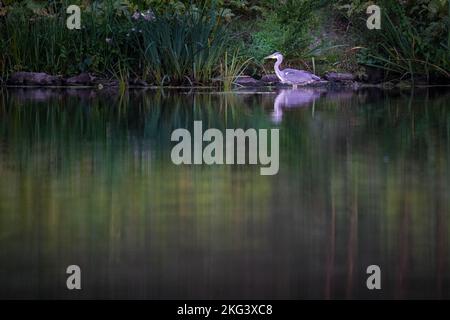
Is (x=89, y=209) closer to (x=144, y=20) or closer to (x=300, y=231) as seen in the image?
(x=300, y=231)

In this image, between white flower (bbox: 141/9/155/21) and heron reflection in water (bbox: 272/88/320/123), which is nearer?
heron reflection in water (bbox: 272/88/320/123)

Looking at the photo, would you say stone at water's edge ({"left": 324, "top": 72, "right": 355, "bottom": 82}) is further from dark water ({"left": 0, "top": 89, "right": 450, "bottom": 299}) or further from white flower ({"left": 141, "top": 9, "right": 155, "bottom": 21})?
dark water ({"left": 0, "top": 89, "right": 450, "bottom": 299})

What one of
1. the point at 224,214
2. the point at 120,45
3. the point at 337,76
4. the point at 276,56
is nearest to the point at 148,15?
the point at 120,45

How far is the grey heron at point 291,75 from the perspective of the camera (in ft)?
51.1

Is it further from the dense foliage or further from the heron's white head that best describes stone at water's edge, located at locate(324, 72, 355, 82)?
the heron's white head

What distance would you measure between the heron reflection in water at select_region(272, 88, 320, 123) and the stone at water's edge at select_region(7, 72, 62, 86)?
3.24 meters

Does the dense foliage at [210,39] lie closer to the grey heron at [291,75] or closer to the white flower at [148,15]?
the white flower at [148,15]

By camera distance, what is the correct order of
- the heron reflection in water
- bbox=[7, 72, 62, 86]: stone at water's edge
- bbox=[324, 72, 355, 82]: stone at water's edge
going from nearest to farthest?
1. the heron reflection in water
2. bbox=[7, 72, 62, 86]: stone at water's edge
3. bbox=[324, 72, 355, 82]: stone at water's edge

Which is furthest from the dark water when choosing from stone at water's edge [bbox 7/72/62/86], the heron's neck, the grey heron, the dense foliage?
stone at water's edge [bbox 7/72/62/86]

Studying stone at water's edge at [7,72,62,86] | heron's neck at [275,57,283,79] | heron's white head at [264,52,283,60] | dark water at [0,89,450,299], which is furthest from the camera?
stone at water's edge at [7,72,62,86]

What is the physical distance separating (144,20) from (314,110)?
4.08m

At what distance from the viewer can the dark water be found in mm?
4773

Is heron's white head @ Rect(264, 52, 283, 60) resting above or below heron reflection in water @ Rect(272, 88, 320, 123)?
above


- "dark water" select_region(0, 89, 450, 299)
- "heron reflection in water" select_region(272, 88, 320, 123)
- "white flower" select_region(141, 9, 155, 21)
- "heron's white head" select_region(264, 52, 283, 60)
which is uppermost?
"white flower" select_region(141, 9, 155, 21)
